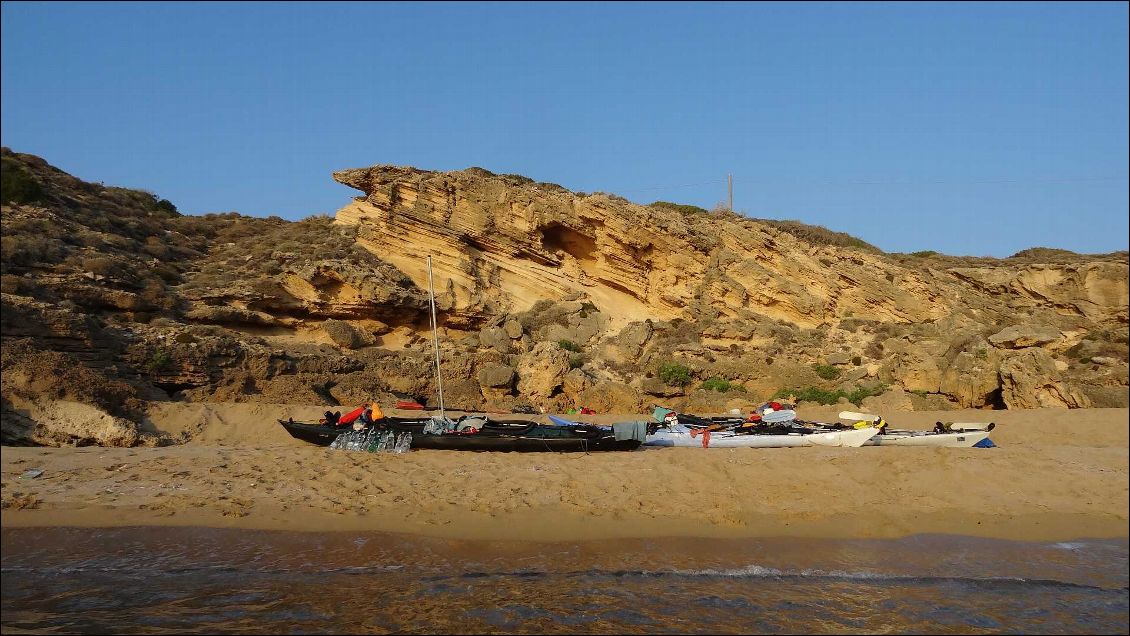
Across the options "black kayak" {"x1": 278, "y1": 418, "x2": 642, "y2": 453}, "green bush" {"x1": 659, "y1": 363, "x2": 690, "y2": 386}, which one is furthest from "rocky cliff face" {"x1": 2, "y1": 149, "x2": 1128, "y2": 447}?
"black kayak" {"x1": 278, "y1": 418, "x2": 642, "y2": 453}

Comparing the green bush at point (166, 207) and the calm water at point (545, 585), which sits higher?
the green bush at point (166, 207)

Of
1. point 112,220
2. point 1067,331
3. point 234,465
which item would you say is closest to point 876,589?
point 234,465

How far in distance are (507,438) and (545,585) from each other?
512 centimetres

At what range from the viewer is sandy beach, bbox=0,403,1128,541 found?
29.6 feet

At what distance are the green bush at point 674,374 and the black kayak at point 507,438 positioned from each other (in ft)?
22.4

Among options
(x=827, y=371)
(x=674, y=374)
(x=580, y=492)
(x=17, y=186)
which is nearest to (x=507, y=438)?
(x=580, y=492)

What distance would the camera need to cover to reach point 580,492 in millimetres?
10156

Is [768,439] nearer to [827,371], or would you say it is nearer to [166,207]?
[827,371]

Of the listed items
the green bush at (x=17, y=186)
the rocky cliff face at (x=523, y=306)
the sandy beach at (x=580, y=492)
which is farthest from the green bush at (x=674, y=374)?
the green bush at (x=17, y=186)

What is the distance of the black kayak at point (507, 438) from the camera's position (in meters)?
12.4

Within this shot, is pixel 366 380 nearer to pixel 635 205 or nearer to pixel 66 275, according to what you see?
pixel 66 275

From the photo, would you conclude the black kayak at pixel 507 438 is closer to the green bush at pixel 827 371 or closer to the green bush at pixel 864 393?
the green bush at pixel 864 393

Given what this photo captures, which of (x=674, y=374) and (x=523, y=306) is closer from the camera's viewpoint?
(x=674, y=374)

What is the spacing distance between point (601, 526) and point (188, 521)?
209 inches
